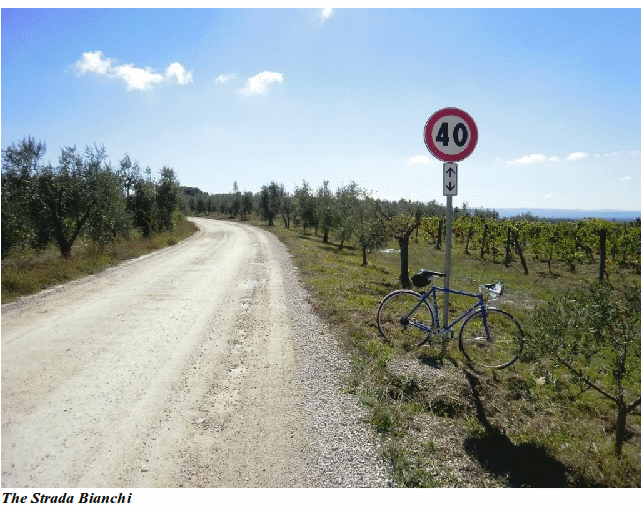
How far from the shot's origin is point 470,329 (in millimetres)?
6141

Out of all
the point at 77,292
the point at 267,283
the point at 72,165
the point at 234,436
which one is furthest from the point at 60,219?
the point at 234,436

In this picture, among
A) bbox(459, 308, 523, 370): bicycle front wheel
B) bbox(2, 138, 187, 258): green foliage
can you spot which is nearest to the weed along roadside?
bbox(459, 308, 523, 370): bicycle front wheel

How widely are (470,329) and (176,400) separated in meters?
4.31

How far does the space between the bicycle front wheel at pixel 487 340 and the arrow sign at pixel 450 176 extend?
6.55ft

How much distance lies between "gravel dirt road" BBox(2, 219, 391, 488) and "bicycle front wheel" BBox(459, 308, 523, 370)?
2.00 m

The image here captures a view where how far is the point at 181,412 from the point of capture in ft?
13.9

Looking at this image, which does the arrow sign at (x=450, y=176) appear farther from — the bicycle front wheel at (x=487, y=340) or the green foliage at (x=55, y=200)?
the green foliage at (x=55, y=200)

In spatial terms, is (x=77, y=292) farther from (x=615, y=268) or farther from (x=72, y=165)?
(x=615, y=268)

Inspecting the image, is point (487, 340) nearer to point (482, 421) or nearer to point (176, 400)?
point (482, 421)

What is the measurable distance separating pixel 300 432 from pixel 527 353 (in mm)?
2491

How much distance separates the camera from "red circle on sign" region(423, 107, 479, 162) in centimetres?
548
